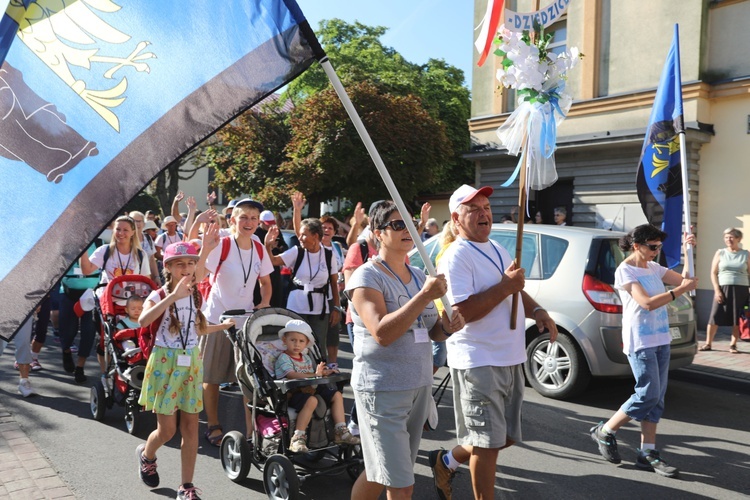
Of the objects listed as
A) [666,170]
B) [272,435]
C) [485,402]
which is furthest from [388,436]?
[666,170]

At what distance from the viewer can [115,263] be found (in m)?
7.83

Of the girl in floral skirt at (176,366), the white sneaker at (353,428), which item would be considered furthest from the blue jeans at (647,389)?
the girl in floral skirt at (176,366)

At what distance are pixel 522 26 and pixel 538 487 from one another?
3.07 meters

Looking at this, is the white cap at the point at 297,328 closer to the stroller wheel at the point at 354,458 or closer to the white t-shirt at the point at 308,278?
the stroller wheel at the point at 354,458

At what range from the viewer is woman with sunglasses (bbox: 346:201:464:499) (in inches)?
134

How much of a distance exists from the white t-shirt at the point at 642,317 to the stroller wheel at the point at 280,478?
266cm

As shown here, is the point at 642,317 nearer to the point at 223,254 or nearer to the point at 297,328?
the point at 297,328

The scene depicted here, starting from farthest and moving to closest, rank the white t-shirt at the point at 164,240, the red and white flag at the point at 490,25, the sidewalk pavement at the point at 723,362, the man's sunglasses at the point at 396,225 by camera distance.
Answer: the white t-shirt at the point at 164,240 → the sidewalk pavement at the point at 723,362 → the red and white flag at the point at 490,25 → the man's sunglasses at the point at 396,225

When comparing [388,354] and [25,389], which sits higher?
[388,354]

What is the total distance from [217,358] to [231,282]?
2.11 ft

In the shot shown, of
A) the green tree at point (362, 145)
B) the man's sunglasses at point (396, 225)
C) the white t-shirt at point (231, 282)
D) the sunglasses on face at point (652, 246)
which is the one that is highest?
the green tree at point (362, 145)

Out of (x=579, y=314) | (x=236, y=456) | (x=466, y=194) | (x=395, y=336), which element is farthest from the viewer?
(x=579, y=314)

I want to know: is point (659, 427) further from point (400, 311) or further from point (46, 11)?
point (46, 11)

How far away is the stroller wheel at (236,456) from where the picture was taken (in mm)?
4906
